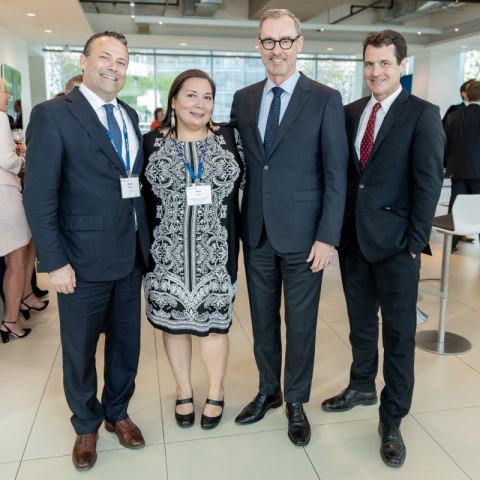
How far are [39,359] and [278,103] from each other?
7.07ft

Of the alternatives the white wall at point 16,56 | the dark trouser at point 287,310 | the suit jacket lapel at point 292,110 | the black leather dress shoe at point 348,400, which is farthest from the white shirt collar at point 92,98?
the white wall at point 16,56

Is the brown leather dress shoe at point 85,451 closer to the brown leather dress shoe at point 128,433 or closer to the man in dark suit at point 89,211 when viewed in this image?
the man in dark suit at point 89,211

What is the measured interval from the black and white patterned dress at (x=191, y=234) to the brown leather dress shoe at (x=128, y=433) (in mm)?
461

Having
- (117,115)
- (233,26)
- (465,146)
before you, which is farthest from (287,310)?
(233,26)

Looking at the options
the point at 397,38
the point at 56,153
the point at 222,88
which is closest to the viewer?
the point at 56,153

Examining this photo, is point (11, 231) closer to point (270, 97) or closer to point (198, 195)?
point (198, 195)

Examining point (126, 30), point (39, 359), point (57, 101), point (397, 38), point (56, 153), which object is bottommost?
point (39, 359)

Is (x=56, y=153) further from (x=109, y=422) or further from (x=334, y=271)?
(x=334, y=271)

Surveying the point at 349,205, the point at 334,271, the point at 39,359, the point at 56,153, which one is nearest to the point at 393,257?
the point at 349,205

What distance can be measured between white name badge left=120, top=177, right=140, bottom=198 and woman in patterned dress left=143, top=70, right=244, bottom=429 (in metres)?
0.13

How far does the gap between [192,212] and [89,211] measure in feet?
1.41

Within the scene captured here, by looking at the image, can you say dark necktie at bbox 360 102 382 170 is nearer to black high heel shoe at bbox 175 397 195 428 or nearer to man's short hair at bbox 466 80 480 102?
black high heel shoe at bbox 175 397 195 428

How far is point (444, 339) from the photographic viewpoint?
3350 millimetres

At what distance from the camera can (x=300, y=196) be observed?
2133 millimetres
